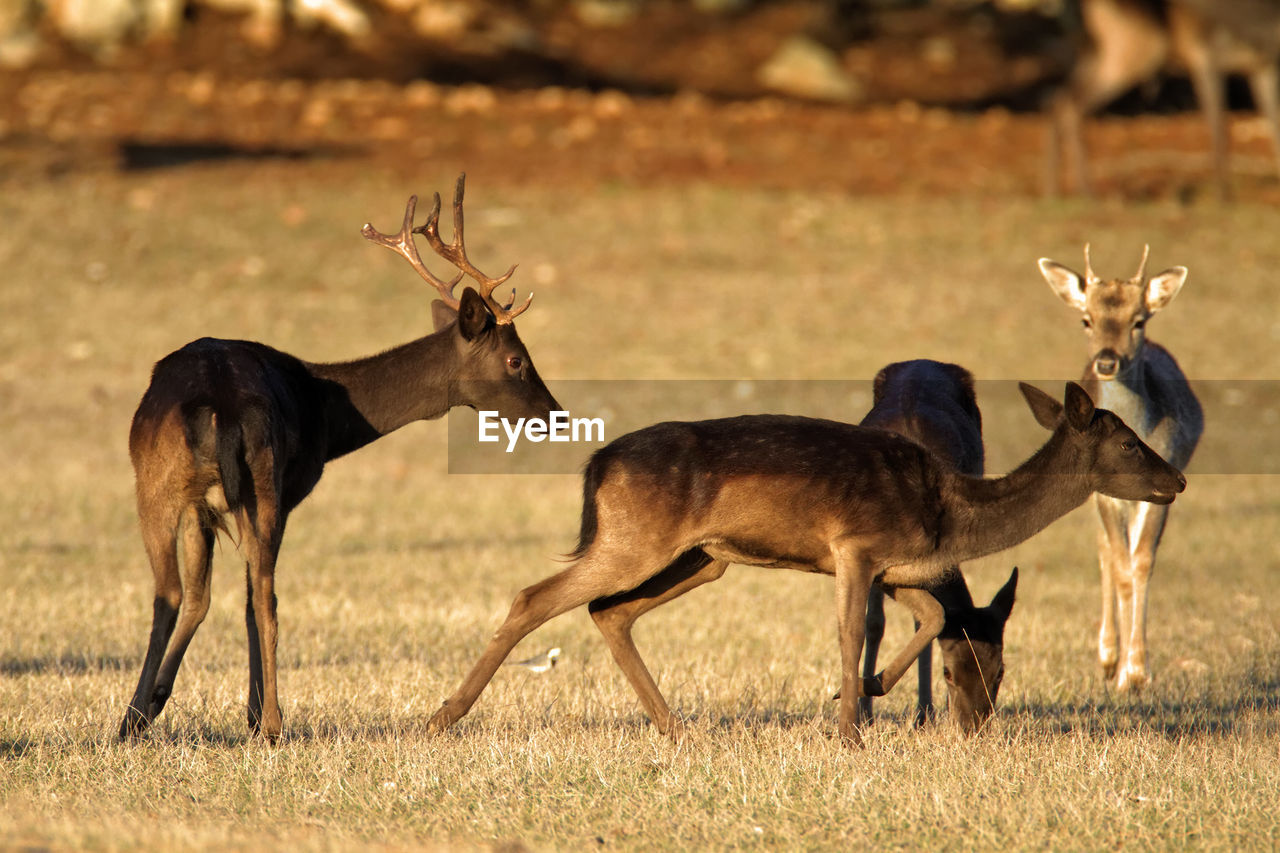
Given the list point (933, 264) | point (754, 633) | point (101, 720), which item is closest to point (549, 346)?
point (933, 264)

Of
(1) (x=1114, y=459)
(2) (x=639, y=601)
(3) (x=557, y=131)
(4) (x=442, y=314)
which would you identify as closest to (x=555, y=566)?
(4) (x=442, y=314)

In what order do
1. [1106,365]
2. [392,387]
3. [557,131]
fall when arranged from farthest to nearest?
1. [557,131]
2. [1106,365]
3. [392,387]

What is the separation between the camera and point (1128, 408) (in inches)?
388

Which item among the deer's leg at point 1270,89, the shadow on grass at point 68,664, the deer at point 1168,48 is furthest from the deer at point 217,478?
the deer's leg at point 1270,89

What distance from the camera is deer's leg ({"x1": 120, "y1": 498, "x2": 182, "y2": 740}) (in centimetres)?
704

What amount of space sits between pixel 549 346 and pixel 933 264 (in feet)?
19.2

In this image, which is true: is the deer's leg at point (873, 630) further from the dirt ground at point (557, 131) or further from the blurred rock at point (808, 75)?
the blurred rock at point (808, 75)

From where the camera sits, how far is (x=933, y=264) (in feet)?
75.8

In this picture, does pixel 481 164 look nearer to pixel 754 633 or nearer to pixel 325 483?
pixel 325 483

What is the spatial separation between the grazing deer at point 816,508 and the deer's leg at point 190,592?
110cm

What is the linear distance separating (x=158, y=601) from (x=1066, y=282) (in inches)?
223

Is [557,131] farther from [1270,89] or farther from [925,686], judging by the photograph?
[925,686]

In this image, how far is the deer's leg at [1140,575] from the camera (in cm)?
945

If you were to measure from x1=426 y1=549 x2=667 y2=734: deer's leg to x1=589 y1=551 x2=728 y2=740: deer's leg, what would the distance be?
1.40ft
